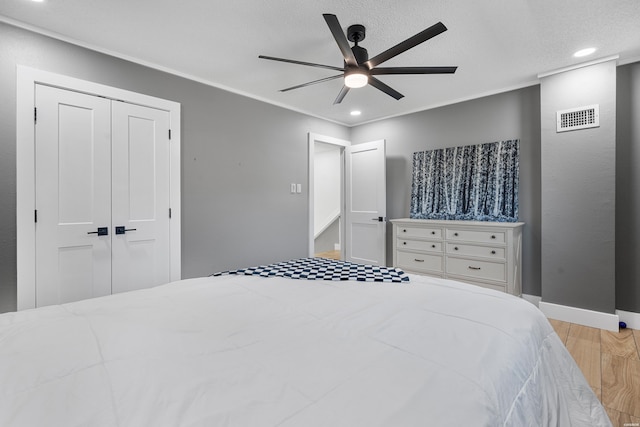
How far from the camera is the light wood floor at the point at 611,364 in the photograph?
1.71 meters

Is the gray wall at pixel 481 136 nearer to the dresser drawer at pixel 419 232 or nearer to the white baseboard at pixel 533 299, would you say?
the white baseboard at pixel 533 299

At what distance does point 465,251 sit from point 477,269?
23 cm

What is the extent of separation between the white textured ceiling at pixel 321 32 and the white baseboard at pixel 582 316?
2.34 m

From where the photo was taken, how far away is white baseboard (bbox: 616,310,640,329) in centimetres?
278

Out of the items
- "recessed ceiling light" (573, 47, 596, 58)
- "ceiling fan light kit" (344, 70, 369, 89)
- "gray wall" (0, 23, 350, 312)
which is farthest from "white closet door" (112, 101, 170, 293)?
"recessed ceiling light" (573, 47, 596, 58)

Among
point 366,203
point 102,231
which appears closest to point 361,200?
point 366,203

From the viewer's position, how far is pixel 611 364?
85.7 inches

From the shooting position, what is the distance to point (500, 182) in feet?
11.4

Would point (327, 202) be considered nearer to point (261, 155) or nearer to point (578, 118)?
point (261, 155)

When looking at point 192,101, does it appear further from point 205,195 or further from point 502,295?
point 502,295

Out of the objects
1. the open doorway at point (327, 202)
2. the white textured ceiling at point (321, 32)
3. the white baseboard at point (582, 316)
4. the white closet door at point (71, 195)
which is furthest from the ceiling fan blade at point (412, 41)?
the open doorway at point (327, 202)

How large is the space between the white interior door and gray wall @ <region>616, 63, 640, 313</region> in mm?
2397

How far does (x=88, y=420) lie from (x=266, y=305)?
0.77 metres

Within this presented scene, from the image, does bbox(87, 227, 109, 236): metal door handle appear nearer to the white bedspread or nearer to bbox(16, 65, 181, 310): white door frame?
bbox(16, 65, 181, 310): white door frame
